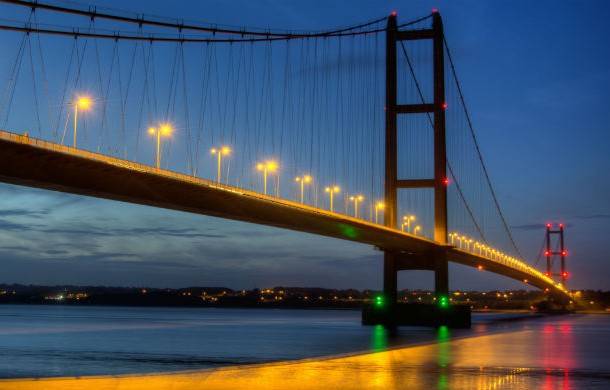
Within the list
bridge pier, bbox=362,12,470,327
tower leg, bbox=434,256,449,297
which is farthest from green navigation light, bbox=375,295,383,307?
tower leg, bbox=434,256,449,297

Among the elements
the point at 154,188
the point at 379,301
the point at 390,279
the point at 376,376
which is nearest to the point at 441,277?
the point at 390,279

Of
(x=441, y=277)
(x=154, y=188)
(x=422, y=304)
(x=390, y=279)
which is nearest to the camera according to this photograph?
(x=154, y=188)

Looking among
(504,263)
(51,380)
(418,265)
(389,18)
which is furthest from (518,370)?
(504,263)

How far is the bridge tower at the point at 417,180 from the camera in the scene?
62.4 meters

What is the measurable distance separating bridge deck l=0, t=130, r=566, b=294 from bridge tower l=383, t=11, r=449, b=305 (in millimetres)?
3878

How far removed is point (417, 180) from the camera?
207 ft

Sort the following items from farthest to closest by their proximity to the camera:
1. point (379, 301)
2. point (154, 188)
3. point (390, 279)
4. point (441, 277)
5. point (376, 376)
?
point (379, 301) → point (390, 279) → point (441, 277) → point (154, 188) → point (376, 376)

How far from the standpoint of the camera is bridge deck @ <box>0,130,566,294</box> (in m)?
31.5

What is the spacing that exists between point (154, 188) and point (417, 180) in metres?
28.7

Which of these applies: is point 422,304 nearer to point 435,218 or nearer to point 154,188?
point 435,218

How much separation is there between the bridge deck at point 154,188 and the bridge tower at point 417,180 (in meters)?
3.88

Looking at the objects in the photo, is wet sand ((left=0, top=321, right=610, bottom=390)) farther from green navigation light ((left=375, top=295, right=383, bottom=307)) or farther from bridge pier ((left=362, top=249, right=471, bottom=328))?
green navigation light ((left=375, top=295, right=383, bottom=307))

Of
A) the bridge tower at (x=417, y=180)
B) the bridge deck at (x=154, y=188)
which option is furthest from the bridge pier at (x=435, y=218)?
the bridge deck at (x=154, y=188)

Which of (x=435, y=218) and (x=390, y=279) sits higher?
(x=435, y=218)
